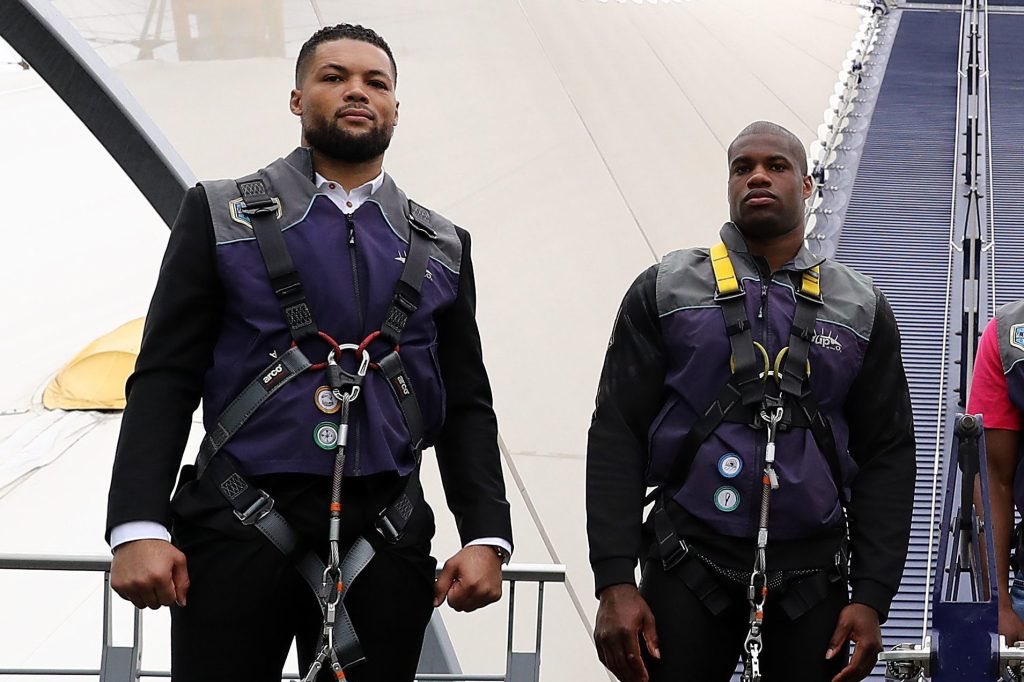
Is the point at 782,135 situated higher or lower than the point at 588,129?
lower

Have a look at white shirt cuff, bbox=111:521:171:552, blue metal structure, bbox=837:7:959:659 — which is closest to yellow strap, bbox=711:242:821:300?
white shirt cuff, bbox=111:521:171:552

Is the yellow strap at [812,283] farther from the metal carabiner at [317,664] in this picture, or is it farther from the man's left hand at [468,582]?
the metal carabiner at [317,664]

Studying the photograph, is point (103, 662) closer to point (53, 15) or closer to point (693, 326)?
point (693, 326)

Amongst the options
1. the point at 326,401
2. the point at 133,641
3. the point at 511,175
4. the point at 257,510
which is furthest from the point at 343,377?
the point at 511,175

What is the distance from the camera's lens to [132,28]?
7.32 meters

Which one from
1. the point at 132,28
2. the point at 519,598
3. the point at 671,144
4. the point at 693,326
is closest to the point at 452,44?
the point at 671,144

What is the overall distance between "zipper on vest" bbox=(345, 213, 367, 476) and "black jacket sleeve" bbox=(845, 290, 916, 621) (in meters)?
1.06

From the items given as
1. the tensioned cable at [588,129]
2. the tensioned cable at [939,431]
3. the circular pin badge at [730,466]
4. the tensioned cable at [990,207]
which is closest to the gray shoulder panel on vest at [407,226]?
the circular pin badge at [730,466]

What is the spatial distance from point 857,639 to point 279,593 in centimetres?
113

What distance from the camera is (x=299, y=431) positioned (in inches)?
95.7

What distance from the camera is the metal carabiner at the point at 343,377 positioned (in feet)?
8.05

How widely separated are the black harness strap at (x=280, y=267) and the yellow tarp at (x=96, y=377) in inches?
490

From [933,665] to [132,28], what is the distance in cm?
575

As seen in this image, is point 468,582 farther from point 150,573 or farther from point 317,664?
point 150,573
